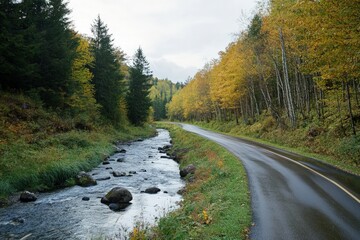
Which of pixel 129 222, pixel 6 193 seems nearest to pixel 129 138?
pixel 6 193

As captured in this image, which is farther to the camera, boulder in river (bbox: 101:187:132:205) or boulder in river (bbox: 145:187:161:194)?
boulder in river (bbox: 145:187:161:194)

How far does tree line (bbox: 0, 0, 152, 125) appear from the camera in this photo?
23219 mm

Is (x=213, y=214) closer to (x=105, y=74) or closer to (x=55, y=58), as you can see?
(x=55, y=58)

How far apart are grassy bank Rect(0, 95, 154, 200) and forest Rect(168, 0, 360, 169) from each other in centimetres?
1756

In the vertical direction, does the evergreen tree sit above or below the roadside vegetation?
above

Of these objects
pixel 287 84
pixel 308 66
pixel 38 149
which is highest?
pixel 308 66

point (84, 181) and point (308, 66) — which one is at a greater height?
point (308, 66)

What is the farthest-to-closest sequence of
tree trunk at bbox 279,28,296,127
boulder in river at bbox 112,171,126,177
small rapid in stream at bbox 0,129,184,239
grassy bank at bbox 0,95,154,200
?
tree trunk at bbox 279,28,296,127, boulder in river at bbox 112,171,126,177, grassy bank at bbox 0,95,154,200, small rapid in stream at bbox 0,129,184,239

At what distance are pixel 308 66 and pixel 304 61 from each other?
8726 millimetres

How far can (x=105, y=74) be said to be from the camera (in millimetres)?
43125

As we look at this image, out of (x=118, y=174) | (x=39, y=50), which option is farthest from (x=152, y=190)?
(x=39, y=50)

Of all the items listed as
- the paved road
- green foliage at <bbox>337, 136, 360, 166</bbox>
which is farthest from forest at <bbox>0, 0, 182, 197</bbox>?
green foliage at <bbox>337, 136, 360, 166</bbox>

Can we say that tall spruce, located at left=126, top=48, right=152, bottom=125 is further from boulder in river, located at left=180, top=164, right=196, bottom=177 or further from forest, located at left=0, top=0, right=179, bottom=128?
boulder in river, located at left=180, top=164, right=196, bottom=177

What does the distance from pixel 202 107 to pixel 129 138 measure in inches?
1254
